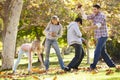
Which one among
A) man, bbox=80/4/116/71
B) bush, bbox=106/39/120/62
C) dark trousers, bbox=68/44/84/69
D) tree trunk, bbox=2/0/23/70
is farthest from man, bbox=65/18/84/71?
bush, bbox=106/39/120/62

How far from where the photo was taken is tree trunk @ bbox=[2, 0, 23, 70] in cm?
2048

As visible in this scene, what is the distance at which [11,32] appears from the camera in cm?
2070

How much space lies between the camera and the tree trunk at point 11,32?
20.5 m

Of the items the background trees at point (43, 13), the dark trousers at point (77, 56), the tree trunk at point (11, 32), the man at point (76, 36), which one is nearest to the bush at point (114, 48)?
the background trees at point (43, 13)

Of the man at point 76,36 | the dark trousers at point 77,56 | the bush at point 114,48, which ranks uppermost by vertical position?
the man at point 76,36

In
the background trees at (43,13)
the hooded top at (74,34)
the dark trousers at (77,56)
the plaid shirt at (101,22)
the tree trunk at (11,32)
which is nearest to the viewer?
the plaid shirt at (101,22)

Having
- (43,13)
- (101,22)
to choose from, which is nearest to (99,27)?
(101,22)

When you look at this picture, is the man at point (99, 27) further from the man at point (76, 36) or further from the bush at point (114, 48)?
the bush at point (114, 48)

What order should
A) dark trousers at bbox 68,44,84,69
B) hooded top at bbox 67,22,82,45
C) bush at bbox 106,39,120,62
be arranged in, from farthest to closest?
1. bush at bbox 106,39,120,62
2. dark trousers at bbox 68,44,84,69
3. hooded top at bbox 67,22,82,45

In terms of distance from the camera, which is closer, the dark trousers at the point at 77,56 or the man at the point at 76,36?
the man at the point at 76,36

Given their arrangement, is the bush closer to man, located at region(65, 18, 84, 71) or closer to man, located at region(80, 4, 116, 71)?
man, located at region(65, 18, 84, 71)

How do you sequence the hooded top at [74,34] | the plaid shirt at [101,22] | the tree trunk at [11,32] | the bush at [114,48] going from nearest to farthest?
the plaid shirt at [101,22]
the hooded top at [74,34]
the tree trunk at [11,32]
the bush at [114,48]

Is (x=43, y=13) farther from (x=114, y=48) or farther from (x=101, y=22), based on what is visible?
(x=101, y=22)

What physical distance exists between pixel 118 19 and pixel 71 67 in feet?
61.1
